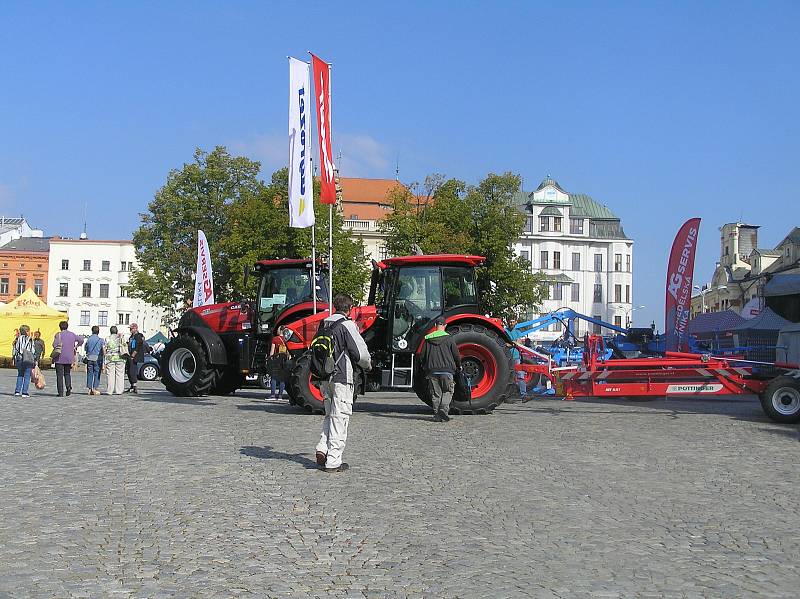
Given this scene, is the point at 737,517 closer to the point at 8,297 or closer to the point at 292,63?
the point at 292,63

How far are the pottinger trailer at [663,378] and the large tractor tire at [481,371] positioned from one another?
1.24 metres

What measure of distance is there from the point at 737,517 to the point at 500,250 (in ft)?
160

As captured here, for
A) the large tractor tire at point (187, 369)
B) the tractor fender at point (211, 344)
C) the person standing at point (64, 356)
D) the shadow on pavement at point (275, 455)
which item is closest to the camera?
the shadow on pavement at point (275, 455)

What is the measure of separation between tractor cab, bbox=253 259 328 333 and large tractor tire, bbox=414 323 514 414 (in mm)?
4991

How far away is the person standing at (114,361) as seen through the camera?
2291 centimetres

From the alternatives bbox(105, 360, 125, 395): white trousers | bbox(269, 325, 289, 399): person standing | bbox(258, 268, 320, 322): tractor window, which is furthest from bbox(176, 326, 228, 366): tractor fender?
bbox(105, 360, 125, 395): white trousers

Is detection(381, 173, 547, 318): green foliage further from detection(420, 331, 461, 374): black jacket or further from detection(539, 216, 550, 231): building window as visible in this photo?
detection(539, 216, 550, 231): building window

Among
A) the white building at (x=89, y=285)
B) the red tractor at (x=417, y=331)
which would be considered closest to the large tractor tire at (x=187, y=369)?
the red tractor at (x=417, y=331)

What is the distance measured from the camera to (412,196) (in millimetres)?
57844

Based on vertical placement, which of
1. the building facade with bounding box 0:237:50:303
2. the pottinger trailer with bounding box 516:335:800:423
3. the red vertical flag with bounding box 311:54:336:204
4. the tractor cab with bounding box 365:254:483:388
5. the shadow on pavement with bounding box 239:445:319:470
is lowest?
the shadow on pavement with bounding box 239:445:319:470

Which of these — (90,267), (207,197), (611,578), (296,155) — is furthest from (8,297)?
(611,578)

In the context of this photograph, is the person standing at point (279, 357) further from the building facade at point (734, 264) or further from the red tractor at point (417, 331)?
the building facade at point (734, 264)

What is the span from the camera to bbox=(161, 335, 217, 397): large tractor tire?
2133 centimetres

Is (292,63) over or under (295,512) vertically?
over
